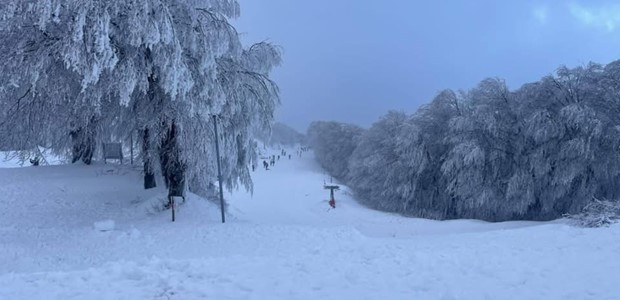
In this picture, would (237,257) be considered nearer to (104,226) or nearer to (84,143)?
(104,226)

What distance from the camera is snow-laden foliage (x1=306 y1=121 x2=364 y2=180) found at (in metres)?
62.4

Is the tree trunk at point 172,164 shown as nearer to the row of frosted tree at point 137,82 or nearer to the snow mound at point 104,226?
the row of frosted tree at point 137,82

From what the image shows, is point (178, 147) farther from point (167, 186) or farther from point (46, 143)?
point (46, 143)

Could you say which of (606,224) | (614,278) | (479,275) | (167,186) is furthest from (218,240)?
(606,224)

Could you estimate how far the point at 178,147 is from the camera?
1223 cm

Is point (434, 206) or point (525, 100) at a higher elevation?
point (525, 100)

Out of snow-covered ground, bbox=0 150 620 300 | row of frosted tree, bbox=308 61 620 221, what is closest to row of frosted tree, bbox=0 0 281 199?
snow-covered ground, bbox=0 150 620 300

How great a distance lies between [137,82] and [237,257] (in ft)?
17.3

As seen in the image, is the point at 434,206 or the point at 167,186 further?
the point at 434,206

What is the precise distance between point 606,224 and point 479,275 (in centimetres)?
685

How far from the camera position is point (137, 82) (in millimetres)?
10609

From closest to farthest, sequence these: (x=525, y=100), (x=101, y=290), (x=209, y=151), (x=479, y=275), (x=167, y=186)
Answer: (x=101, y=290) < (x=479, y=275) < (x=209, y=151) < (x=167, y=186) < (x=525, y=100)

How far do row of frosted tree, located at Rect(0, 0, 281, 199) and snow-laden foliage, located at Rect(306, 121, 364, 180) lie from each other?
4518 cm

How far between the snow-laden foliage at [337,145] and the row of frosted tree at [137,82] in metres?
45.2
